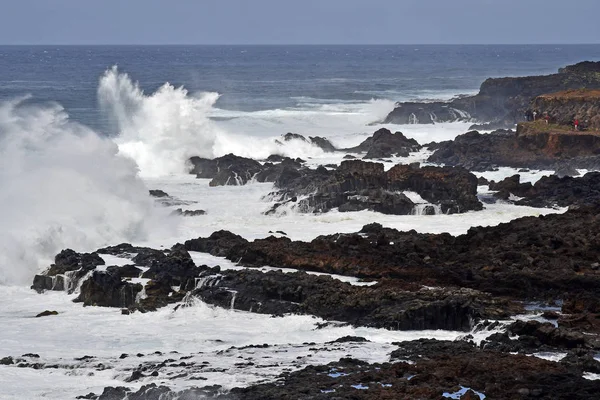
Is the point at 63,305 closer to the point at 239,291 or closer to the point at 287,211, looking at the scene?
the point at 239,291

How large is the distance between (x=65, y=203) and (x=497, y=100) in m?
43.7

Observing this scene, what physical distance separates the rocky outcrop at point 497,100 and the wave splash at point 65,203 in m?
33.3

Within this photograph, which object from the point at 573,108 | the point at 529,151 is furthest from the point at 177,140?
the point at 573,108

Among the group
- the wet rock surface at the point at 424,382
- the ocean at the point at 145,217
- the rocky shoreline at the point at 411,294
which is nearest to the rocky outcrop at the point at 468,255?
the rocky shoreline at the point at 411,294

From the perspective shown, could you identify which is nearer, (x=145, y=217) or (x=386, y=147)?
(x=145, y=217)

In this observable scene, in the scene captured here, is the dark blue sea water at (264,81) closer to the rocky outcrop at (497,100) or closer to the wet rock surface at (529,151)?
the rocky outcrop at (497,100)

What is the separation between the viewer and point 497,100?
6819 cm

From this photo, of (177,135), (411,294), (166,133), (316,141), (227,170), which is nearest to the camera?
(411,294)

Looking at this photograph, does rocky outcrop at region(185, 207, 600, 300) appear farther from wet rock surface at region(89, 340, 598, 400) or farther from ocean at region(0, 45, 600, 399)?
wet rock surface at region(89, 340, 598, 400)

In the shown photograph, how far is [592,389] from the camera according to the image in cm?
1418

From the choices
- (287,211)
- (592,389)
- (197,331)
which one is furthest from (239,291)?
(287,211)

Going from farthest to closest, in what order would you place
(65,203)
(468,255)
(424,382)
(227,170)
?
(227,170), (65,203), (468,255), (424,382)

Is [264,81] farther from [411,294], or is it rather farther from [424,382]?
[424,382]

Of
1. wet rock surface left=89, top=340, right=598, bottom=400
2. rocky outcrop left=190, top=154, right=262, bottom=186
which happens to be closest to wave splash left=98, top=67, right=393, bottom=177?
rocky outcrop left=190, top=154, right=262, bottom=186
